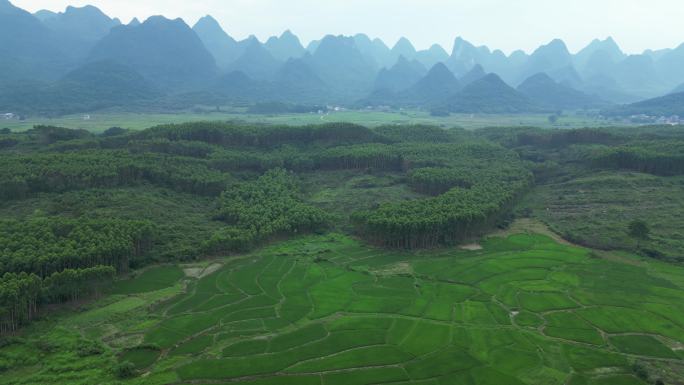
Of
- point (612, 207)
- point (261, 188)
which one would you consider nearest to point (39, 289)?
point (261, 188)

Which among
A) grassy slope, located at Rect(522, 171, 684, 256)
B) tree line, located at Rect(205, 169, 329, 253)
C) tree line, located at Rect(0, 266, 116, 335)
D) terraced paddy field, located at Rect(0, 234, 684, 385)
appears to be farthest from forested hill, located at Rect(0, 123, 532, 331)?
grassy slope, located at Rect(522, 171, 684, 256)

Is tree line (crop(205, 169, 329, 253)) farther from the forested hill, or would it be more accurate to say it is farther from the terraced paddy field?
the terraced paddy field

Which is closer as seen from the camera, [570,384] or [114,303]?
[570,384]

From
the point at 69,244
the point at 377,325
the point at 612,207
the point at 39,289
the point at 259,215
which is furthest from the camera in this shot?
the point at 612,207

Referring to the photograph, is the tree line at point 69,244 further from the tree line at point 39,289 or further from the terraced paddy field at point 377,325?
the terraced paddy field at point 377,325

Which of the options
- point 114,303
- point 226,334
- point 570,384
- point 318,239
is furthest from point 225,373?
point 318,239

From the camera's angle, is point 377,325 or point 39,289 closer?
point 39,289

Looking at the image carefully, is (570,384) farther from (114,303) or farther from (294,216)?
(294,216)

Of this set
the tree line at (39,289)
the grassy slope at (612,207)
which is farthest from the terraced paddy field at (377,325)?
the grassy slope at (612,207)

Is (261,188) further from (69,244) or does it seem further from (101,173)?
(69,244)
